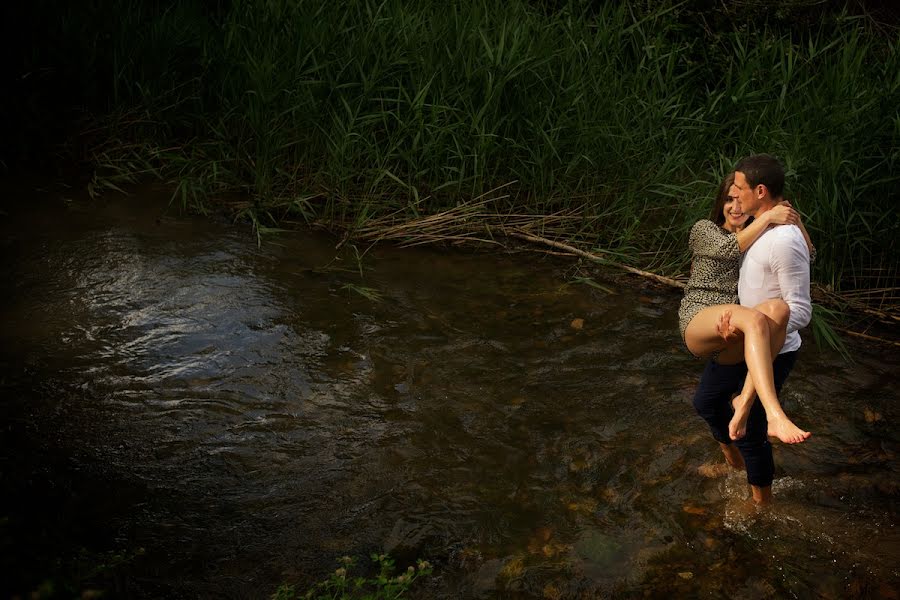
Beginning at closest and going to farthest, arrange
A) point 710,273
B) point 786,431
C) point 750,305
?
point 786,431, point 750,305, point 710,273

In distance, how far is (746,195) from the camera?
3045 mm

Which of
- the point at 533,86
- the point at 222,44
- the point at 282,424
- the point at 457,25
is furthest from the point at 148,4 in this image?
the point at 282,424

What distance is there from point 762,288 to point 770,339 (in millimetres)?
204

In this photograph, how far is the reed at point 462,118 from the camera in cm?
598

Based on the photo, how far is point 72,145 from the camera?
679 cm

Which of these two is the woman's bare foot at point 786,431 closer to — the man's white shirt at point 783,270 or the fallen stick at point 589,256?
the man's white shirt at point 783,270

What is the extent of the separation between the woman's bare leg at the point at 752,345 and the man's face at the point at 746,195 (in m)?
0.36

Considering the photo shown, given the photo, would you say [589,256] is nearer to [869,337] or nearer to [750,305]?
[869,337]

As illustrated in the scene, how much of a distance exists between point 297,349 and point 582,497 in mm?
1833

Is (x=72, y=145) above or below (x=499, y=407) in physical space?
above

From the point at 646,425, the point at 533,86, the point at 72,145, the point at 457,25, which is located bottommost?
the point at 646,425

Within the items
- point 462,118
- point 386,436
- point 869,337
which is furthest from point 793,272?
point 462,118

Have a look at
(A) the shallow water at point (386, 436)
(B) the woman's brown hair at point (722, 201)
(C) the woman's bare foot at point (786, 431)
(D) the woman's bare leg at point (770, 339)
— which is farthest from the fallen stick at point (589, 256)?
(C) the woman's bare foot at point (786, 431)

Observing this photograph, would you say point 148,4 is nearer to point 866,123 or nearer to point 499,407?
point 499,407
